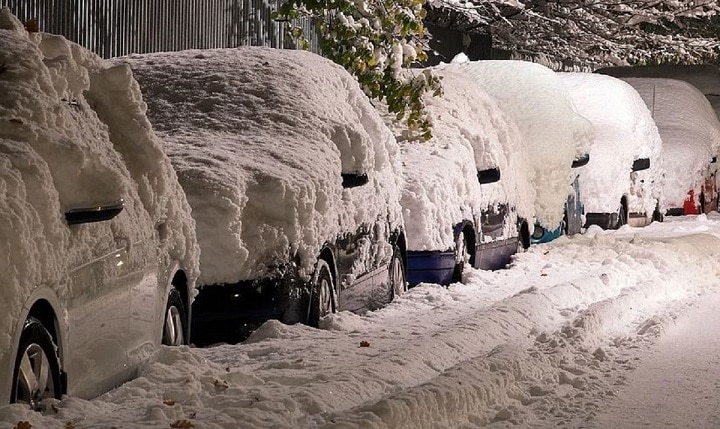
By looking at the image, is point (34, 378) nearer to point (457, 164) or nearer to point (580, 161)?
point (457, 164)

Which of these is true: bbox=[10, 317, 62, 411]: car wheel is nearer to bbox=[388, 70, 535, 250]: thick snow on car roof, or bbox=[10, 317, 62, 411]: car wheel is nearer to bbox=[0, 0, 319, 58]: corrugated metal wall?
bbox=[388, 70, 535, 250]: thick snow on car roof

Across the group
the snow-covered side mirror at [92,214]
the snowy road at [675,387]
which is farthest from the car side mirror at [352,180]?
the snow-covered side mirror at [92,214]

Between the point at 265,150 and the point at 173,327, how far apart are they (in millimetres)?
2022

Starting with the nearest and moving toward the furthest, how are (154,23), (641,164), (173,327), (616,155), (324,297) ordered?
(173,327)
(324,297)
(154,23)
(616,155)
(641,164)

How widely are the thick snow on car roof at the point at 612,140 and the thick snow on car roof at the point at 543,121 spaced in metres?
2.09

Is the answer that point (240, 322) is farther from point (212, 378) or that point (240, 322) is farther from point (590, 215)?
point (590, 215)

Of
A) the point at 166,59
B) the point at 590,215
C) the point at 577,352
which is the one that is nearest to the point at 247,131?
the point at 166,59

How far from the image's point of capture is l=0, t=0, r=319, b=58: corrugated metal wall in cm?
1364

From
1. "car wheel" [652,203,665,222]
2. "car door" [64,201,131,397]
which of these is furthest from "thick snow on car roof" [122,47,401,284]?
"car wheel" [652,203,665,222]

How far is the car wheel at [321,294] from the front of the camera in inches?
368

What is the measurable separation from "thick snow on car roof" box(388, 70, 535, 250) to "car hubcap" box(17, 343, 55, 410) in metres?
6.65

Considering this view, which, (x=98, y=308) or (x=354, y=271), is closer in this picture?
(x=98, y=308)

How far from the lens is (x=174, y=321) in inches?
307

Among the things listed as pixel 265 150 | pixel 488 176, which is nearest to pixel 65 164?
pixel 265 150
